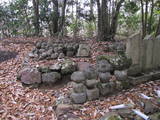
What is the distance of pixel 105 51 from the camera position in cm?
399

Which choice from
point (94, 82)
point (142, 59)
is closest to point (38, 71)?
point (94, 82)

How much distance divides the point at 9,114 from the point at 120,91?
142 cm

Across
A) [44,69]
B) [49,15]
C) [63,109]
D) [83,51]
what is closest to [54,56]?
[83,51]

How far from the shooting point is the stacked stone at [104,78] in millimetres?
2336

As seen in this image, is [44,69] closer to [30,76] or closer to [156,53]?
[30,76]

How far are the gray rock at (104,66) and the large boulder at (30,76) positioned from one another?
100 cm

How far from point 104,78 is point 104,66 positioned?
17 cm

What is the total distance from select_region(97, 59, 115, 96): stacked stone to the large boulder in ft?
3.31

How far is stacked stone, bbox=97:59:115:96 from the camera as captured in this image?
2.34 meters

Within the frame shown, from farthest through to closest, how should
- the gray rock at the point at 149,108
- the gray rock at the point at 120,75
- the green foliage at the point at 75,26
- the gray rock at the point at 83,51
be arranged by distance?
1. the green foliage at the point at 75,26
2. the gray rock at the point at 83,51
3. the gray rock at the point at 120,75
4. the gray rock at the point at 149,108

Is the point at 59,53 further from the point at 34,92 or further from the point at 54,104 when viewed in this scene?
the point at 54,104

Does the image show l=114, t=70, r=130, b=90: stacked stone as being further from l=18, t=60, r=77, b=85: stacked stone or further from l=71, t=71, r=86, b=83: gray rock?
l=18, t=60, r=77, b=85: stacked stone

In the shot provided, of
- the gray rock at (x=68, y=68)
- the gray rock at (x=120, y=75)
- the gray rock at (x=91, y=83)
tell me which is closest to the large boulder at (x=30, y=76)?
the gray rock at (x=68, y=68)

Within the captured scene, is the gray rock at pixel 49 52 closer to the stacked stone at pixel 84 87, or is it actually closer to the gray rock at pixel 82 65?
the gray rock at pixel 82 65
